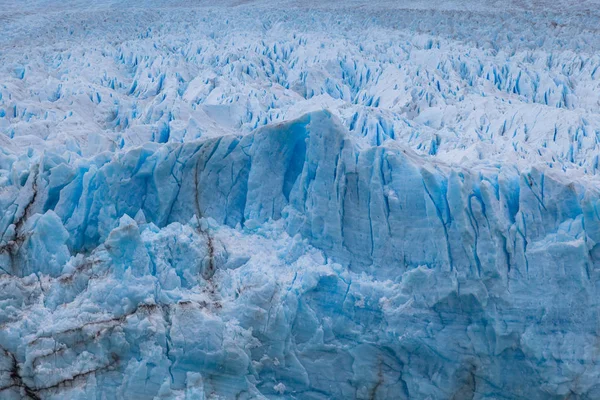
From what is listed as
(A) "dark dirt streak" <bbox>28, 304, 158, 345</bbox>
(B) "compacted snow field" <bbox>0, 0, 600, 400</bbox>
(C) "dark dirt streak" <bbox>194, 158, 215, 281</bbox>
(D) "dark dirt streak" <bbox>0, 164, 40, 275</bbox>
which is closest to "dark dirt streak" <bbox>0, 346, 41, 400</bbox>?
(B) "compacted snow field" <bbox>0, 0, 600, 400</bbox>

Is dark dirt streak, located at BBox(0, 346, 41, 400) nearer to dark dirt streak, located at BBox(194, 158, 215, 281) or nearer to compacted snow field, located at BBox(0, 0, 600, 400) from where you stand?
compacted snow field, located at BBox(0, 0, 600, 400)

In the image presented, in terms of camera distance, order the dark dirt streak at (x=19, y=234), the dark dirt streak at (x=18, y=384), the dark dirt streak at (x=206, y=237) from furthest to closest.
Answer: the dark dirt streak at (x=206, y=237) < the dark dirt streak at (x=19, y=234) < the dark dirt streak at (x=18, y=384)

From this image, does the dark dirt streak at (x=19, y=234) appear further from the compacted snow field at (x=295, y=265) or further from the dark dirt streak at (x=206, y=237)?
the dark dirt streak at (x=206, y=237)

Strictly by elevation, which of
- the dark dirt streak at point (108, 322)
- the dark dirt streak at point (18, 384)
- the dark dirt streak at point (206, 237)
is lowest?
the dark dirt streak at point (18, 384)

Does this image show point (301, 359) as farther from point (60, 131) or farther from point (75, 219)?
point (60, 131)

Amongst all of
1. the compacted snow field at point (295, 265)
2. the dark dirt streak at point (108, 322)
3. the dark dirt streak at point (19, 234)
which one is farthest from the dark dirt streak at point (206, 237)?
the dark dirt streak at point (19, 234)

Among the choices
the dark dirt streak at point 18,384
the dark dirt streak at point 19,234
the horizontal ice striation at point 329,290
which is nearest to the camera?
the dark dirt streak at point 18,384

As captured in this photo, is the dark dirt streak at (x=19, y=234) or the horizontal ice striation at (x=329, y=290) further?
the dark dirt streak at (x=19, y=234)

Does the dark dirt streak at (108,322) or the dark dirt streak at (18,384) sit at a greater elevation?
the dark dirt streak at (108,322)

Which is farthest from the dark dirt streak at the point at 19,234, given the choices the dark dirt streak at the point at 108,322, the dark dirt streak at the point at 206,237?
the dark dirt streak at the point at 206,237

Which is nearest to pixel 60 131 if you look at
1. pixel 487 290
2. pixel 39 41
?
pixel 487 290
